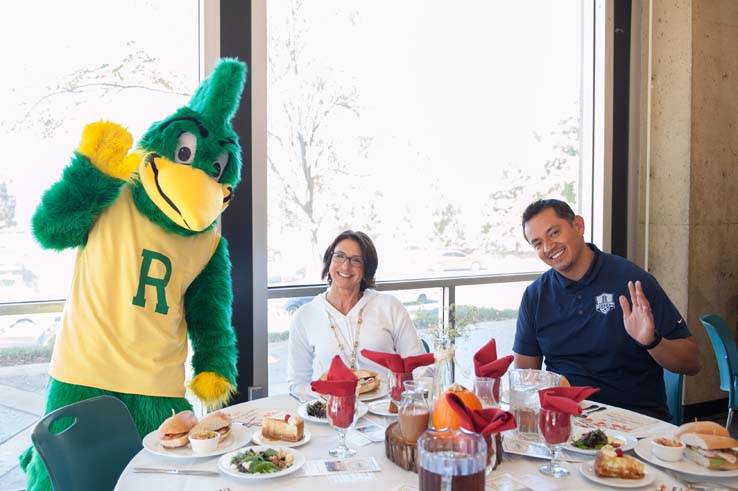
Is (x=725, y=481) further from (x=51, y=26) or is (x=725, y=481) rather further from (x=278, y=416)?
(x=51, y=26)

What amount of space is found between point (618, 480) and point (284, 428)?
830 mm

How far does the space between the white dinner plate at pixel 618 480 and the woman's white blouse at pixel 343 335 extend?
116cm

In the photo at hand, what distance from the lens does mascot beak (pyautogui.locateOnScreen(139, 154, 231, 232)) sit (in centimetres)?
202

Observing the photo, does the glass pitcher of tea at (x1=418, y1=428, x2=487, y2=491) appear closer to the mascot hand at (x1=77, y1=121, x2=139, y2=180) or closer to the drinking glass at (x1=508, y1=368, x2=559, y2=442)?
the drinking glass at (x1=508, y1=368, x2=559, y2=442)

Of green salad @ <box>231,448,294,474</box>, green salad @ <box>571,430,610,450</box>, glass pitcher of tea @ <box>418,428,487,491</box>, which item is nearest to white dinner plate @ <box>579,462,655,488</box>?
green salad @ <box>571,430,610,450</box>

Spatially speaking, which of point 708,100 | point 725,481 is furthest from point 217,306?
point 708,100

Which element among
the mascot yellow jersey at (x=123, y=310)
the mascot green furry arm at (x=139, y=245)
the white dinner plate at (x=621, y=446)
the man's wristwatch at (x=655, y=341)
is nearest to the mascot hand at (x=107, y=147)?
the mascot green furry arm at (x=139, y=245)

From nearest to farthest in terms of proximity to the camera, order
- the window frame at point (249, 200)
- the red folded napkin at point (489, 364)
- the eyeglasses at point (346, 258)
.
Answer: the red folded napkin at point (489, 364) → the eyeglasses at point (346, 258) → the window frame at point (249, 200)

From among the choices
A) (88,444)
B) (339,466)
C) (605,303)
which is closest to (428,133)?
(605,303)

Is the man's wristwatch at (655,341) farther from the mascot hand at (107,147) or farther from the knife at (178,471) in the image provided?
the mascot hand at (107,147)

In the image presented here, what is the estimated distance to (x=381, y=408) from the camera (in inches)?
74.7

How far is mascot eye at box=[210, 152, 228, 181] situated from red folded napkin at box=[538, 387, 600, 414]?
53.8 inches

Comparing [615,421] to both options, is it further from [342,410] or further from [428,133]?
[428,133]

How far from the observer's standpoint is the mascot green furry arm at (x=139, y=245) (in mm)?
1993
